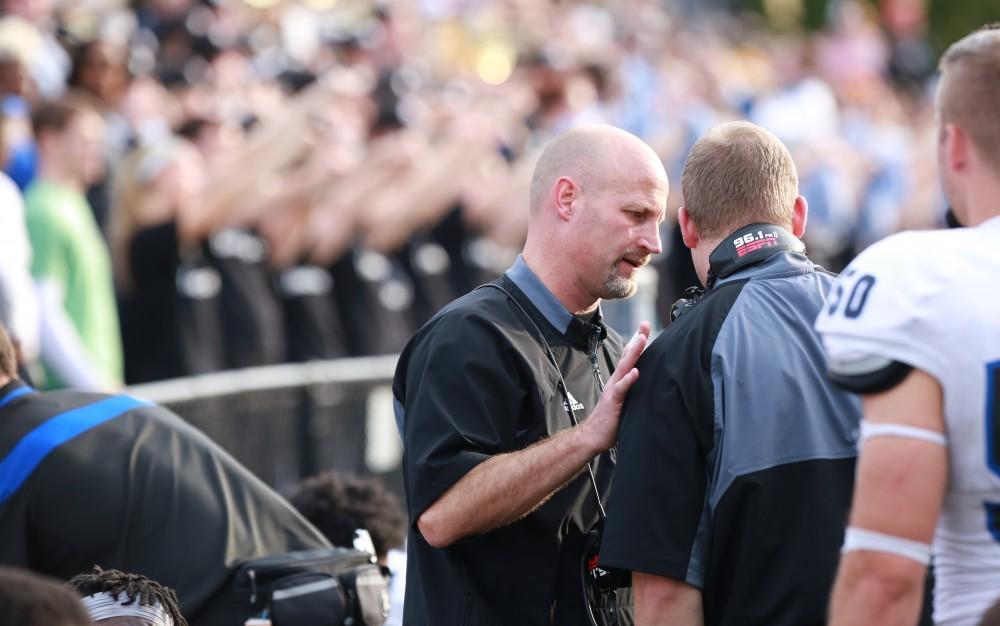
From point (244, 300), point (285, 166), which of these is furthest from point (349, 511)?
point (285, 166)

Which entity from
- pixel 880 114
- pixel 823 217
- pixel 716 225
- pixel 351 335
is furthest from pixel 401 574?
pixel 880 114

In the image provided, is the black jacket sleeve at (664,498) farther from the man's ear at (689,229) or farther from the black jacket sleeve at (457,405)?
the black jacket sleeve at (457,405)

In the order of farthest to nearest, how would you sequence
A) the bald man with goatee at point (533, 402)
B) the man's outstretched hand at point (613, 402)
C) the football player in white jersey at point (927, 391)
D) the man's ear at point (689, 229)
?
the bald man with goatee at point (533, 402), the man's ear at point (689, 229), the man's outstretched hand at point (613, 402), the football player in white jersey at point (927, 391)

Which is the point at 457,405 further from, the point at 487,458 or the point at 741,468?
the point at 741,468

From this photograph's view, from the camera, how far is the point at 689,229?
3.55 meters

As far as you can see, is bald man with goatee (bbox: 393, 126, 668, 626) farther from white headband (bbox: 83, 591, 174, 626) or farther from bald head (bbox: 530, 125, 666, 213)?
white headband (bbox: 83, 591, 174, 626)

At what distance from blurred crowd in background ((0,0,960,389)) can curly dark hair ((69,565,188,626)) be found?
3.14 meters

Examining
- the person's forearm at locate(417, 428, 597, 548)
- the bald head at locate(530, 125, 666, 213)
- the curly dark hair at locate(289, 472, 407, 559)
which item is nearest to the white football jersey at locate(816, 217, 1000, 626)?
the person's forearm at locate(417, 428, 597, 548)

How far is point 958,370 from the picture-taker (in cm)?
261

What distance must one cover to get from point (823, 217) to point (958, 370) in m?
13.8

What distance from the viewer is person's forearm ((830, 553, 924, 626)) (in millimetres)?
2607

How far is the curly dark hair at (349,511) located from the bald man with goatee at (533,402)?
1.07 meters

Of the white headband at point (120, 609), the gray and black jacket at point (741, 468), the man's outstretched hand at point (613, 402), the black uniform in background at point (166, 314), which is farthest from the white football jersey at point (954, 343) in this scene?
the black uniform in background at point (166, 314)

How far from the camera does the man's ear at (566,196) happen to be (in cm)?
408
